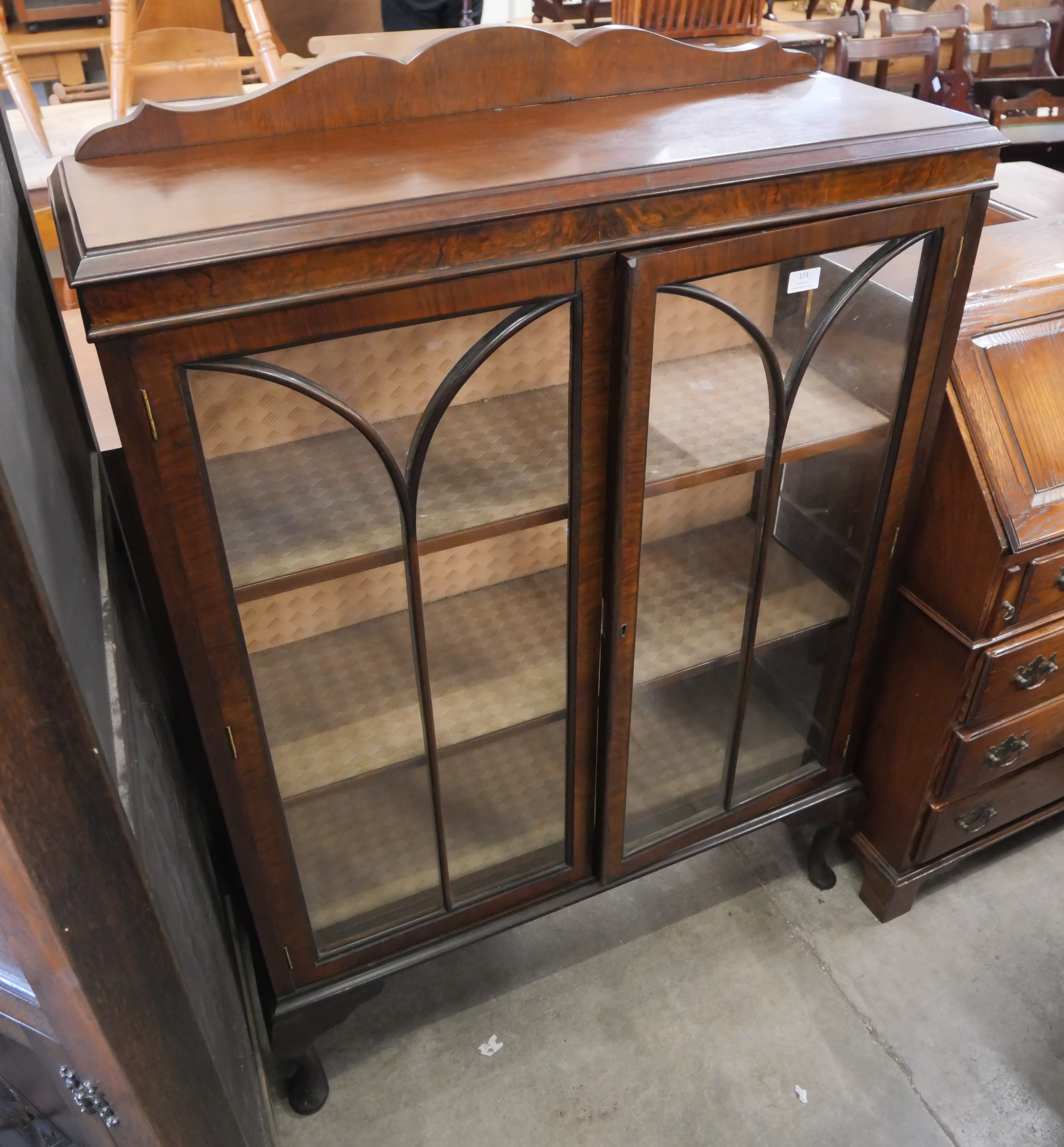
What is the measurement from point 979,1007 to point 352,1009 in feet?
2.91

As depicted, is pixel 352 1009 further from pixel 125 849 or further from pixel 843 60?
pixel 843 60

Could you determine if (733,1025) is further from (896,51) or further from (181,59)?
(896,51)

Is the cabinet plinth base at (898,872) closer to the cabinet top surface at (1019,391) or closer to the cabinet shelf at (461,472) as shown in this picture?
the cabinet top surface at (1019,391)

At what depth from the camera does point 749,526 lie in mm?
1093

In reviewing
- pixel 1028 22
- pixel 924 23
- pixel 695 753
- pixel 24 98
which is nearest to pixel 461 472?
pixel 695 753

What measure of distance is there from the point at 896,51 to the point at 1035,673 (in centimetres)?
274

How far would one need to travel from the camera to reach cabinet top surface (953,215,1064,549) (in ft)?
3.52

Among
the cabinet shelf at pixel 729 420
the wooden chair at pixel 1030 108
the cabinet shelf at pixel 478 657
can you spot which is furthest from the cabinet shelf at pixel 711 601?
the wooden chair at pixel 1030 108

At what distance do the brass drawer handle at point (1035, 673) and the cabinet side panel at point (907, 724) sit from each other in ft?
0.29

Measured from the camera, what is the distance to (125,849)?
22.5 inches

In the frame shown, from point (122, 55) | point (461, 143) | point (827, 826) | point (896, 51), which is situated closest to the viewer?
point (461, 143)

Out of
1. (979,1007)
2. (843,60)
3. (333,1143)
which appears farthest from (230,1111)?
(843,60)

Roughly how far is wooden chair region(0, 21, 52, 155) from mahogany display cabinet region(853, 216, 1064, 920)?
5.24 ft

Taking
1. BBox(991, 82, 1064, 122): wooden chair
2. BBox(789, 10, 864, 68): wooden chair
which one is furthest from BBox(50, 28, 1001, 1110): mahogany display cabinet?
BBox(789, 10, 864, 68): wooden chair
